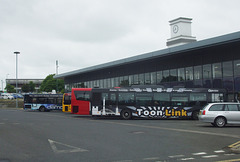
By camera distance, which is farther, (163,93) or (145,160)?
(163,93)

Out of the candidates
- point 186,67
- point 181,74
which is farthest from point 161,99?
point 181,74

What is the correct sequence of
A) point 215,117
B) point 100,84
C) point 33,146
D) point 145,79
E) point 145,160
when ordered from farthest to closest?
1. point 100,84
2. point 145,79
3. point 215,117
4. point 33,146
5. point 145,160

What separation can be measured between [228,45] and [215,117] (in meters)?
13.0

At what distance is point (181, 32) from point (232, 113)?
45515mm

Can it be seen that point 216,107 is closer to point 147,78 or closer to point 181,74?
point 181,74

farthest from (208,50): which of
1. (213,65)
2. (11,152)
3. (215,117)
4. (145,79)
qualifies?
(11,152)

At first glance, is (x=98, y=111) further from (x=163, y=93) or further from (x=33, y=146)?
(x=33, y=146)

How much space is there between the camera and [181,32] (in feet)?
204

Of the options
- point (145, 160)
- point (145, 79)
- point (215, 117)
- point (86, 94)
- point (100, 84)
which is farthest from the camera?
point (100, 84)

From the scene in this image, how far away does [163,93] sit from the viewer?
89.8 ft

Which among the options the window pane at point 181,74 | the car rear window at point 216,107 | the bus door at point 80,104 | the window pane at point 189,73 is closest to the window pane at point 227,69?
the window pane at point 189,73

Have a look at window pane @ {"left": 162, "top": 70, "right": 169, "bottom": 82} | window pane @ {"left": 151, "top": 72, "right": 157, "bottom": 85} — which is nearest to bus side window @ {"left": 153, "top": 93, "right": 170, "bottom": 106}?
window pane @ {"left": 162, "top": 70, "right": 169, "bottom": 82}

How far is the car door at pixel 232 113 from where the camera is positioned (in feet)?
61.5

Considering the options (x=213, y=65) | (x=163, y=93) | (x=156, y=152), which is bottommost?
(x=156, y=152)
